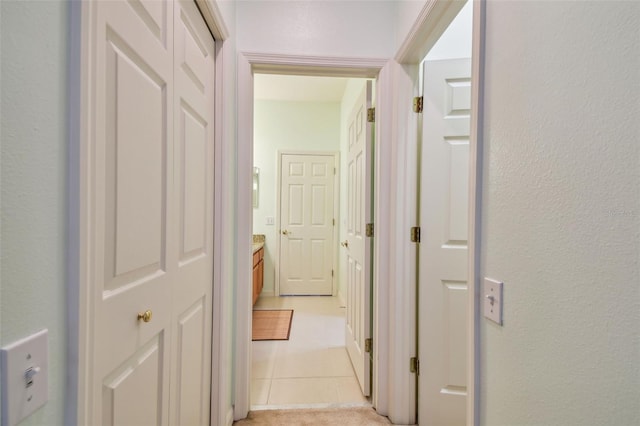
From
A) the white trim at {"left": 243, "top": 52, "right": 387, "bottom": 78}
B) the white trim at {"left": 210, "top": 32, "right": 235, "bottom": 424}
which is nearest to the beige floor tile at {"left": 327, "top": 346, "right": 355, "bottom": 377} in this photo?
the white trim at {"left": 210, "top": 32, "right": 235, "bottom": 424}

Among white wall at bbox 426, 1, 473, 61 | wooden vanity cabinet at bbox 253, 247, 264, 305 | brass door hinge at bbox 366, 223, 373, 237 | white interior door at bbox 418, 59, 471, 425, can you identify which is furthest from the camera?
wooden vanity cabinet at bbox 253, 247, 264, 305

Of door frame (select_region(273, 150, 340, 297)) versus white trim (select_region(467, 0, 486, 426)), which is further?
door frame (select_region(273, 150, 340, 297))

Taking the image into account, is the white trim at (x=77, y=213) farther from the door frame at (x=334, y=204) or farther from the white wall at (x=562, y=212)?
the door frame at (x=334, y=204)

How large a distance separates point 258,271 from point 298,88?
2418 millimetres

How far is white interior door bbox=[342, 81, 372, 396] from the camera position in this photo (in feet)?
6.40

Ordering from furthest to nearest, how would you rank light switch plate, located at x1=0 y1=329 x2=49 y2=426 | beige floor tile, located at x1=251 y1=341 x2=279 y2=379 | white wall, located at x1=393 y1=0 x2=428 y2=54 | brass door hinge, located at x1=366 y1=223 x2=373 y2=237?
beige floor tile, located at x1=251 y1=341 x2=279 y2=379, brass door hinge, located at x1=366 y1=223 x2=373 y2=237, white wall, located at x1=393 y1=0 x2=428 y2=54, light switch plate, located at x1=0 y1=329 x2=49 y2=426

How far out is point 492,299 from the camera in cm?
84

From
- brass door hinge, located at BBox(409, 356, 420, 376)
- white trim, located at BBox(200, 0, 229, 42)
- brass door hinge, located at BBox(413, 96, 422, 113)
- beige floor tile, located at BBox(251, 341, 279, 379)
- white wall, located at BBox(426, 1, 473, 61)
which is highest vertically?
white wall, located at BBox(426, 1, 473, 61)

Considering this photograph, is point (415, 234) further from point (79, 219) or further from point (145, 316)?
point (79, 219)

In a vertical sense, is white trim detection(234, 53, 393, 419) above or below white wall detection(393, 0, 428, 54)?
below

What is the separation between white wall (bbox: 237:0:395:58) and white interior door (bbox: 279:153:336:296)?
2.64 m

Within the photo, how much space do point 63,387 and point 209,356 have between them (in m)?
0.99

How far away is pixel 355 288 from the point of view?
7.46ft

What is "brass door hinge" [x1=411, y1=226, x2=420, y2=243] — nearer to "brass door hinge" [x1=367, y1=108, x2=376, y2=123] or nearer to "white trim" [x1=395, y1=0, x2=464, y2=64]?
"brass door hinge" [x1=367, y1=108, x2=376, y2=123]
